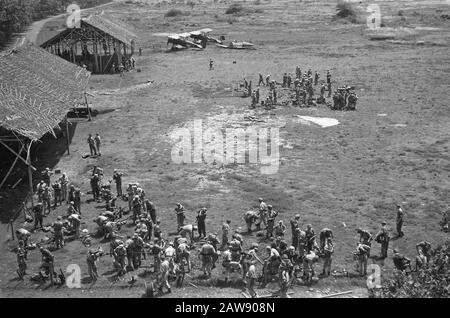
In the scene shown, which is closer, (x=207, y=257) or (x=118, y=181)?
(x=207, y=257)

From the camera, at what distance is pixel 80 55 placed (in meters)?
53.0

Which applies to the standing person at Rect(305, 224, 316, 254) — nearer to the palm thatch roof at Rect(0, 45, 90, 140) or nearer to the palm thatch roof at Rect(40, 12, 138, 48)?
the palm thatch roof at Rect(0, 45, 90, 140)

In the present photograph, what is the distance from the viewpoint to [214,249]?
59.5 ft

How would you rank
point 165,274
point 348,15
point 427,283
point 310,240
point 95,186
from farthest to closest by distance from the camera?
point 348,15
point 95,186
point 310,240
point 165,274
point 427,283

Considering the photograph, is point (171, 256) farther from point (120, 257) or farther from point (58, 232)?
point (58, 232)

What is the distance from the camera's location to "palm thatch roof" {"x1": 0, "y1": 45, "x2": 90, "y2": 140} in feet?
77.4

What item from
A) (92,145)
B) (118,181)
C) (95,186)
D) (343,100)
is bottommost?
(95,186)

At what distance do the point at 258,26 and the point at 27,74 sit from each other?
165 feet

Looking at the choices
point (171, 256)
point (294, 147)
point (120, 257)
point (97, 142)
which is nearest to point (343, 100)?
point (294, 147)

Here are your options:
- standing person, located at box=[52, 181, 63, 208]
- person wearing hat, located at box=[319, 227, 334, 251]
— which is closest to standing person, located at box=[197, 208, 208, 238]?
person wearing hat, located at box=[319, 227, 334, 251]

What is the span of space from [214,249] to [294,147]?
1347 cm

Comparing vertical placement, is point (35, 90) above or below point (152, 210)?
above

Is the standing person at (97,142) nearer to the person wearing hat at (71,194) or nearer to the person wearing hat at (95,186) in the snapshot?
the person wearing hat at (95,186)

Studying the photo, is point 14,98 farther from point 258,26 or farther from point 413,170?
point 258,26
